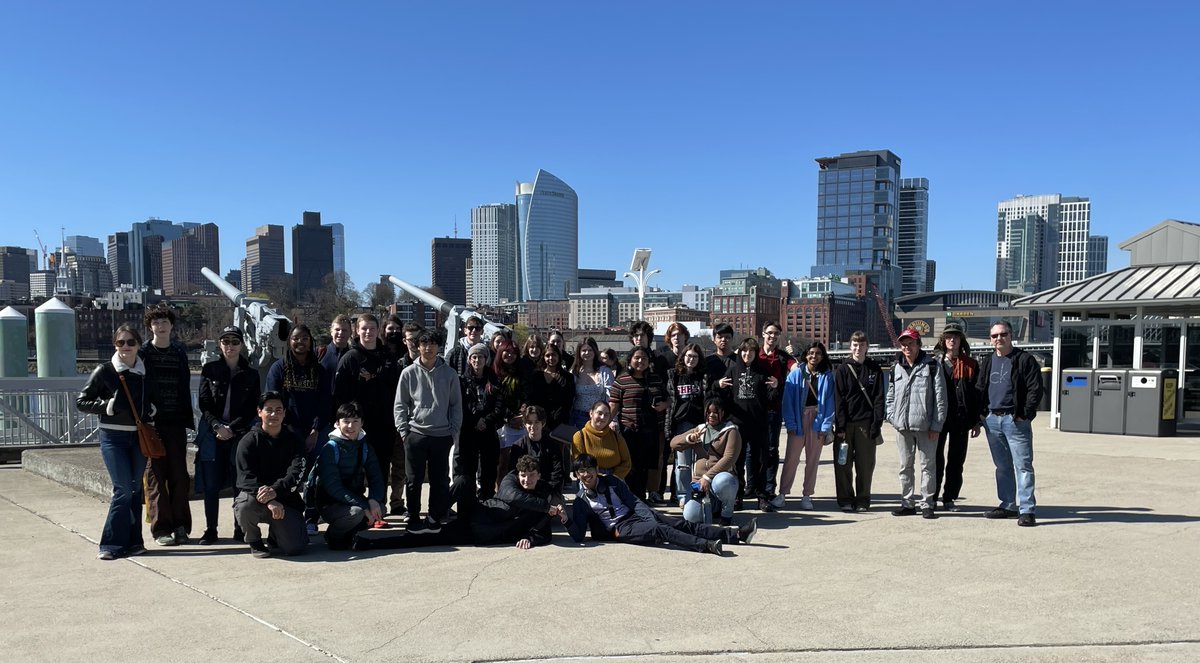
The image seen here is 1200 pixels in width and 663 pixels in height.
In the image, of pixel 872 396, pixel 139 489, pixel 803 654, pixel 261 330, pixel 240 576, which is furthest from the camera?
pixel 261 330

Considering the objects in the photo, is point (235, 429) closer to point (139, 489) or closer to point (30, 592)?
point (139, 489)

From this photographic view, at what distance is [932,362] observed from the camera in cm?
739

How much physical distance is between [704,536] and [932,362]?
271cm

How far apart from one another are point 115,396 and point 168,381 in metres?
0.39

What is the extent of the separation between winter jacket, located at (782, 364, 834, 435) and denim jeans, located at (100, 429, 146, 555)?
531 cm

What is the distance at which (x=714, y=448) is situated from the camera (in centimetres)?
712

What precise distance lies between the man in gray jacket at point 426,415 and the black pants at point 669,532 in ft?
5.10

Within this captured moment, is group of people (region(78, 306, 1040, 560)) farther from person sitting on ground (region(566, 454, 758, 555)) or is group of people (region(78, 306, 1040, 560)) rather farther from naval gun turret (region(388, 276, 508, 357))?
naval gun turret (region(388, 276, 508, 357))

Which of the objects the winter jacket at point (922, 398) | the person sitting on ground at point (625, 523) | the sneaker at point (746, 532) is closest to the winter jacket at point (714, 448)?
the person sitting on ground at point (625, 523)

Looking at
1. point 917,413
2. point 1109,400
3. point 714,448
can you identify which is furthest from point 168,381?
point 1109,400

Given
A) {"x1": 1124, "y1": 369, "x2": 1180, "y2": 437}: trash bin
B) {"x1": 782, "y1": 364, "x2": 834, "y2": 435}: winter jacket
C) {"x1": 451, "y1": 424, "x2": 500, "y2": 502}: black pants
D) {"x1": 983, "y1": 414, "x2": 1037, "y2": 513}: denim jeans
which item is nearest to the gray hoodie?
{"x1": 451, "y1": 424, "x2": 500, "y2": 502}: black pants

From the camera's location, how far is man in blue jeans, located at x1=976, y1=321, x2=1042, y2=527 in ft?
23.1

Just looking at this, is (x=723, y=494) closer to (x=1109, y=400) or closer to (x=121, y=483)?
(x=121, y=483)

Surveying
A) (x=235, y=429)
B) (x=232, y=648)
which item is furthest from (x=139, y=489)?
(x=232, y=648)
